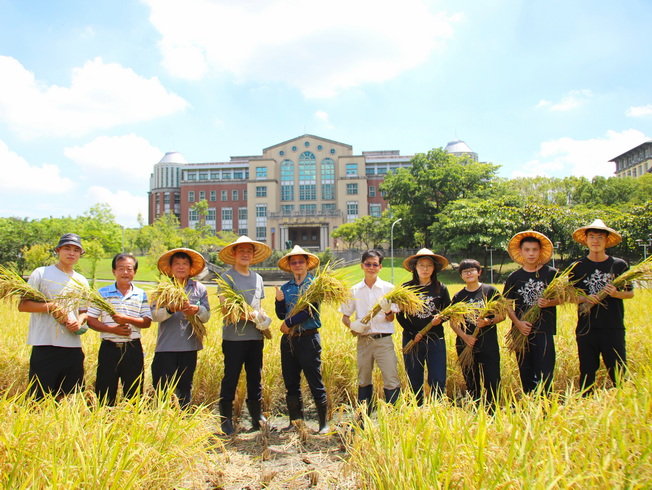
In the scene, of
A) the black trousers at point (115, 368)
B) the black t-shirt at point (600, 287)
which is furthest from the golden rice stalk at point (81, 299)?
the black t-shirt at point (600, 287)

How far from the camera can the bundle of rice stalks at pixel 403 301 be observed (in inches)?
141

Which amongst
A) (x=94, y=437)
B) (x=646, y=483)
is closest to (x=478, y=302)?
(x=646, y=483)

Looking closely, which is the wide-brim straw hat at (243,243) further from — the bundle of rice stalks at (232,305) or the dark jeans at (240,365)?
the dark jeans at (240,365)

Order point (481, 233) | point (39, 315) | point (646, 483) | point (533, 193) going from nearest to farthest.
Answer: point (646, 483) → point (39, 315) → point (481, 233) → point (533, 193)

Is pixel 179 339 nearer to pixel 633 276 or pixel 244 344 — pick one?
pixel 244 344

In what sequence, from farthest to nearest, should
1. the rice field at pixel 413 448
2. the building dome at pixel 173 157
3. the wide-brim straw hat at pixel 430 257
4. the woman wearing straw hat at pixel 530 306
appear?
the building dome at pixel 173 157
the wide-brim straw hat at pixel 430 257
the woman wearing straw hat at pixel 530 306
the rice field at pixel 413 448

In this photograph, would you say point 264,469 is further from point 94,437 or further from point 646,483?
point 646,483

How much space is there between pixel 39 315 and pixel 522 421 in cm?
373

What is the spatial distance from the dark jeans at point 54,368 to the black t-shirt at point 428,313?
9.42ft

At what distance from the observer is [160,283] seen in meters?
3.55

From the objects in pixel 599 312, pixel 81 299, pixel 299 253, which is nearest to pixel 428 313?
pixel 299 253

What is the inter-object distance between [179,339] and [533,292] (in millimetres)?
3278

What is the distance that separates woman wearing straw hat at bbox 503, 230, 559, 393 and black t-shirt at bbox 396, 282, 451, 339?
0.59 meters

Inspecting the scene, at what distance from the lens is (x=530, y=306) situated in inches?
150
